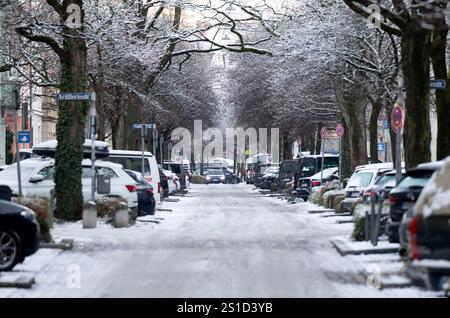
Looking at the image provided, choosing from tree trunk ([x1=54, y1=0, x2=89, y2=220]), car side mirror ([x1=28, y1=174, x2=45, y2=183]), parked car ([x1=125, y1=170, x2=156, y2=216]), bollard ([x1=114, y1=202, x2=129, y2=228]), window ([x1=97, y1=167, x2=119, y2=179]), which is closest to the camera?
bollard ([x1=114, y1=202, x2=129, y2=228])

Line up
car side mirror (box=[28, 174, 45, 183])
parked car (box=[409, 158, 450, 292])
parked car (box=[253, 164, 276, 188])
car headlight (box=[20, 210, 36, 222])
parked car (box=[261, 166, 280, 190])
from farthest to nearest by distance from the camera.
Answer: parked car (box=[253, 164, 276, 188]), parked car (box=[261, 166, 280, 190]), car side mirror (box=[28, 174, 45, 183]), car headlight (box=[20, 210, 36, 222]), parked car (box=[409, 158, 450, 292])

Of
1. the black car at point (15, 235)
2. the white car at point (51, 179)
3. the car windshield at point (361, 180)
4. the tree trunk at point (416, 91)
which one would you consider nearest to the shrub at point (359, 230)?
the tree trunk at point (416, 91)

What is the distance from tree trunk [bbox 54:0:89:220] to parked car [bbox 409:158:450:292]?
49.0ft

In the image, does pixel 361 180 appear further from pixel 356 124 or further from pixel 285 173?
pixel 285 173

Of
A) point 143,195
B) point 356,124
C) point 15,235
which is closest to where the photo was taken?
point 15,235

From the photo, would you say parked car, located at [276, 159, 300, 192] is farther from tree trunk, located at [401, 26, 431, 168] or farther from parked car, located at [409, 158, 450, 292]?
parked car, located at [409, 158, 450, 292]

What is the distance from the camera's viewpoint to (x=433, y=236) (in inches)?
435

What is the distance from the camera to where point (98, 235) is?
21.9m

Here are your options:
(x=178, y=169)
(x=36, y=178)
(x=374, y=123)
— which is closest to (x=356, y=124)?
(x=374, y=123)

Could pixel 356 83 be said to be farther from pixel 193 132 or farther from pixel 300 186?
pixel 193 132

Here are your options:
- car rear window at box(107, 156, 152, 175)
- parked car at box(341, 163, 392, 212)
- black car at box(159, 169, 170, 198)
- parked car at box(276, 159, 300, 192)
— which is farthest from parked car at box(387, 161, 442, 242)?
parked car at box(276, 159, 300, 192)

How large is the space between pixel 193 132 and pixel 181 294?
67.4 metres

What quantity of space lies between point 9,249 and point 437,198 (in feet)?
21.9

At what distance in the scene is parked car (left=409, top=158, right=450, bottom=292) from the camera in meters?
10.9
